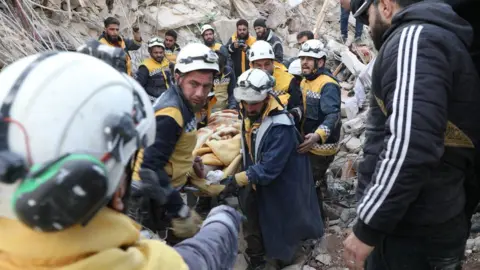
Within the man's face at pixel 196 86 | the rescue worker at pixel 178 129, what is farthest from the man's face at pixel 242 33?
the man's face at pixel 196 86

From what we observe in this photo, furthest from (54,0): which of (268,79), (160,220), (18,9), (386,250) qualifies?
(386,250)

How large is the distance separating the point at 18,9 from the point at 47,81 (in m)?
8.46

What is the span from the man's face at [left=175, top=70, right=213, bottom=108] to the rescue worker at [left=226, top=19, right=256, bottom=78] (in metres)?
5.44

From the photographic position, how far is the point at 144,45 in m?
11.5

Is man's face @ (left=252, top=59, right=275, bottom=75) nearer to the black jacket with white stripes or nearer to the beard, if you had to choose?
the beard

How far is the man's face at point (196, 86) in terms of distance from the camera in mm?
3387

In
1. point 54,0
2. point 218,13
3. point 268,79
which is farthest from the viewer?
point 218,13

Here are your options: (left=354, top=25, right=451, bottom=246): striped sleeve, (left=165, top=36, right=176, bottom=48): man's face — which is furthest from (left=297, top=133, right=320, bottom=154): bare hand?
(left=165, top=36, right=176, bottom=48): man's face

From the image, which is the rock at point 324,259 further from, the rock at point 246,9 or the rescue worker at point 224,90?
the rock at point 246,9

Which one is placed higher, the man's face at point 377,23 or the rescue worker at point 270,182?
the man's face at point 377,23

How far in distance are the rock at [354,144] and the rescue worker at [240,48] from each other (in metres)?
2.50

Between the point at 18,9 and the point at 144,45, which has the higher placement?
the point at 18,9

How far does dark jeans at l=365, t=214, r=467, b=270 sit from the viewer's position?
2.25 metres

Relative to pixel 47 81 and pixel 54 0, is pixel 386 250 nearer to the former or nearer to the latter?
pixel 47 81
